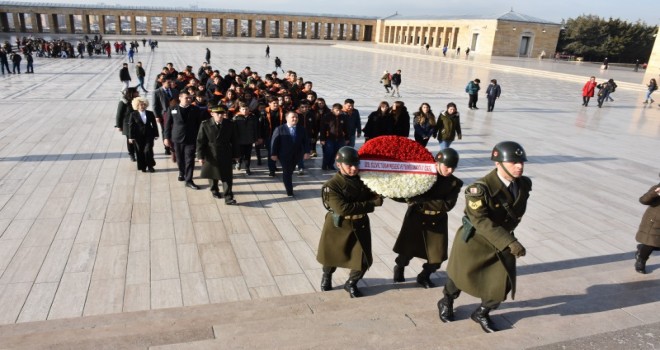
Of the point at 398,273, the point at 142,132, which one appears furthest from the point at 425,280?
the point at 142,132

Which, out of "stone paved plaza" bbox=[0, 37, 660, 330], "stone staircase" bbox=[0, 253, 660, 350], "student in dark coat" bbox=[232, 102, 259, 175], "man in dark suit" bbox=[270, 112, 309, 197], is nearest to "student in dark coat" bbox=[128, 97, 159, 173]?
"stone paved plaza" bbox=[0, 37, 660, 330]

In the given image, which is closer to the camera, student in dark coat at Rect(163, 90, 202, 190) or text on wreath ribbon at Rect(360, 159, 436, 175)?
text on wreath ribbon at Rect(360, 159, 436, 175)

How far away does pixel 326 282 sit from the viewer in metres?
4.39

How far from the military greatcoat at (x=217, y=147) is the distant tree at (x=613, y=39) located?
196 feet

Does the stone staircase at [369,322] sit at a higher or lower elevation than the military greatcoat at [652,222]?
lower

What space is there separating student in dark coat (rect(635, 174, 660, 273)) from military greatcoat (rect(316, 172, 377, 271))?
→ 316cm

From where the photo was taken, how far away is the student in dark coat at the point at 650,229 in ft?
15.6

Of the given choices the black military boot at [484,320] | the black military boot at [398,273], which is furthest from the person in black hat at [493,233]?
the black military boot at [398,273]

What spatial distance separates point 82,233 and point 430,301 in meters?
4.34

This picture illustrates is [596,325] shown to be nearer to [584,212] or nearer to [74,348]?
[74,348]

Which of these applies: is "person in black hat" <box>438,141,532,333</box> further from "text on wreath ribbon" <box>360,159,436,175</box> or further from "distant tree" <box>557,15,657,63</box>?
"distant tree" <box>557,15,657,63</box>

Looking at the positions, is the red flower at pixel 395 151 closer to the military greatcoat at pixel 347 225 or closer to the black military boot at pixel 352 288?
the military greatcoat at pixel 347 225

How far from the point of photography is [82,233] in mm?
5621

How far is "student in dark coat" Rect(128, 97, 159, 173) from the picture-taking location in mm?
7914
